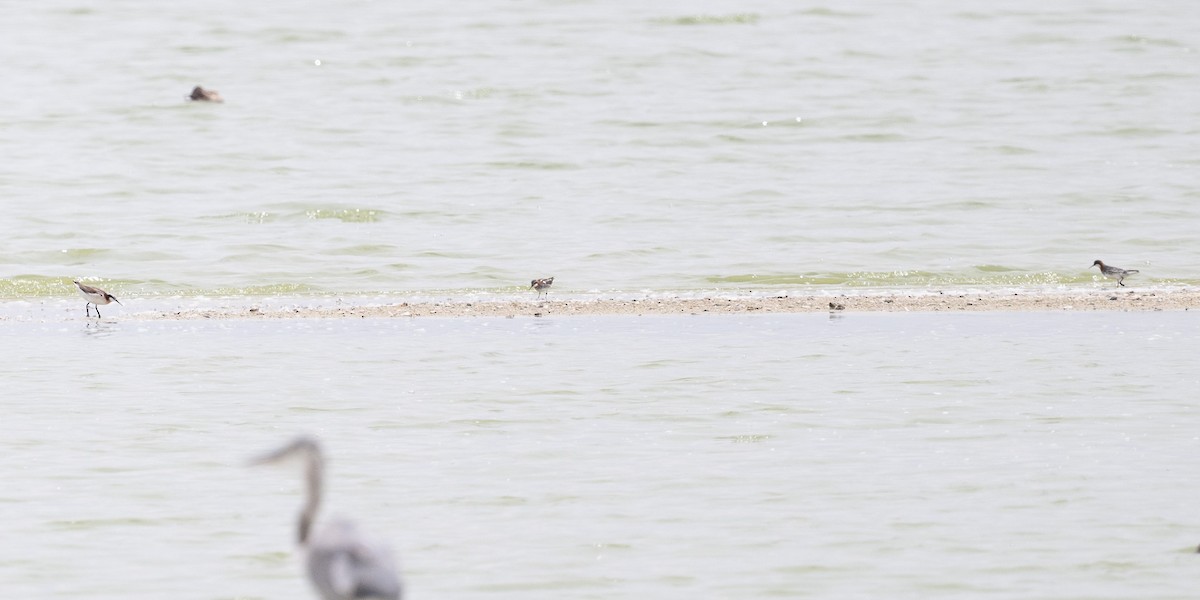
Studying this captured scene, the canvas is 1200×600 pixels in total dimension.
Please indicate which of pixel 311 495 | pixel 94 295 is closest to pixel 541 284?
pixel 94 295

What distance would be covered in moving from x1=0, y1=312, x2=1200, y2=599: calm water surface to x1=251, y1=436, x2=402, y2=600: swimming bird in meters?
1.78

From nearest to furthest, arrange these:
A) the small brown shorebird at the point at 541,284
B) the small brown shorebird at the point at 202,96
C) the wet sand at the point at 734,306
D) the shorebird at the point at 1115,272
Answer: the wet sand at the point at 734,306, the small brown shorebird at the point at 541,284, the shorebird at the point at 1115,272, the small brown shorebird at the point at 202,96

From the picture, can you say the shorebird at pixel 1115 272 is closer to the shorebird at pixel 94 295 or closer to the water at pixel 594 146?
the water at pixel 594 146

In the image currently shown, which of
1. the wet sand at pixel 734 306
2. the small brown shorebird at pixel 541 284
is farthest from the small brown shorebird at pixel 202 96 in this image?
the small brown shorebird at pixel 541 284

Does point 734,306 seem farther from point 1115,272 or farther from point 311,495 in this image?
point 311,495

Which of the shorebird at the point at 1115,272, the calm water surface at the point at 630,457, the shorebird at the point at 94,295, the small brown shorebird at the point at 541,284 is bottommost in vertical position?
the calm water surface at the point at 630,457

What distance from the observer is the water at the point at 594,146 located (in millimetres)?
16859

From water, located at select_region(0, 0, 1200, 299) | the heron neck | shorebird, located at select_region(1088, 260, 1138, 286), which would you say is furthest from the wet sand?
the heron neck

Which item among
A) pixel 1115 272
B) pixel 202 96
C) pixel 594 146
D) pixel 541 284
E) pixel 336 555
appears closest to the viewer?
pixel 336 555

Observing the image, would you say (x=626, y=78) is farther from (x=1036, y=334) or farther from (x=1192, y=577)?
(x=1192, y=577)

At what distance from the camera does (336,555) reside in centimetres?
484

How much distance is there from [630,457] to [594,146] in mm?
14473

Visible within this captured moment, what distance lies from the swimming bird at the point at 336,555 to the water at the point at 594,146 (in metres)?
10.5

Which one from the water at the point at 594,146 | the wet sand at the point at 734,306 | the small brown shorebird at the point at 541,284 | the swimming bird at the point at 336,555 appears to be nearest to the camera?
the swimming bird at the point at 336,555
